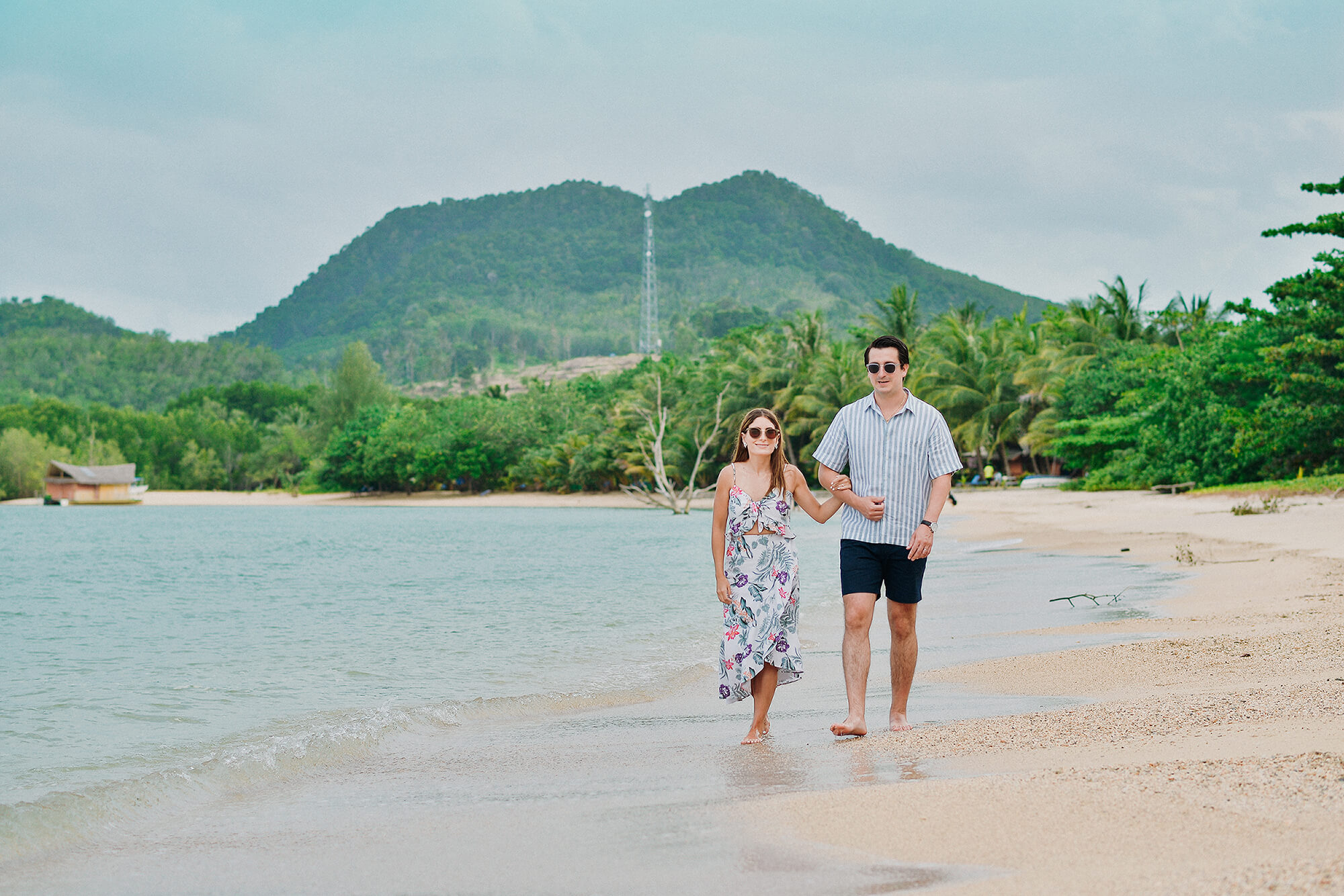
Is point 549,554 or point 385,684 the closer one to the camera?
point 385,684

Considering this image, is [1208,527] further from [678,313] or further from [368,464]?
[678,313]

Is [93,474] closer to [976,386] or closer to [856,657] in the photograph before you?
[976,386]

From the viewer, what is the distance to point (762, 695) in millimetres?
4688

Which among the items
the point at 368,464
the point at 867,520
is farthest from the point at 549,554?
the point at 368,464

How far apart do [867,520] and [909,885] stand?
2.15 metres

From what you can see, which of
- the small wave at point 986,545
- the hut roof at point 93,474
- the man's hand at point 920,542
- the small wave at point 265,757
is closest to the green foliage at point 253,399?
the hut roof at point 93,474

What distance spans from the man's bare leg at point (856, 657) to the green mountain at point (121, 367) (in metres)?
124

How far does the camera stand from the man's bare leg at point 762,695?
464 centimetres

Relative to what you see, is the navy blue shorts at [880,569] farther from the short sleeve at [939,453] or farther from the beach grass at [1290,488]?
the beach grass at [1290,488]

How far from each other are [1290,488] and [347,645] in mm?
17140

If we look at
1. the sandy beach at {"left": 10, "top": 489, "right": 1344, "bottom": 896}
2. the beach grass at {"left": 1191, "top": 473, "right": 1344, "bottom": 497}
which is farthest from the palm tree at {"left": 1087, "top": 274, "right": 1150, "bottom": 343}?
the sandy beach at {"left": 10, "top": 489, "right": 1344, "bottom": 896}

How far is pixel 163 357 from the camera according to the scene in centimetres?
13462

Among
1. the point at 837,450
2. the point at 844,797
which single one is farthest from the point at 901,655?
the point at 844,797

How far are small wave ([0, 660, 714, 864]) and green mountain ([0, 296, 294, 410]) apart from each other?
121m
